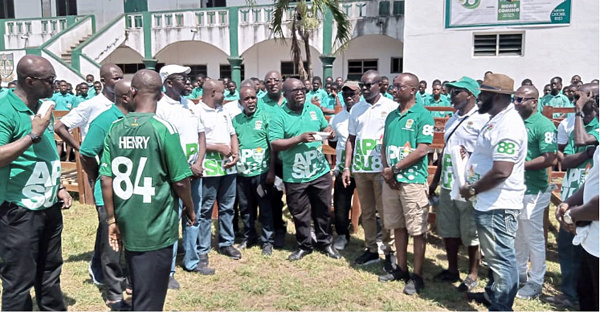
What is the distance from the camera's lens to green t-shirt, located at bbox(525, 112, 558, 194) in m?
4.15

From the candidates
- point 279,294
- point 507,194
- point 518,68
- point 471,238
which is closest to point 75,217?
point 279,294

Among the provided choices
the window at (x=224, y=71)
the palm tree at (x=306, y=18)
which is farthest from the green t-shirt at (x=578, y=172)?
the window at (x=224, y=71)

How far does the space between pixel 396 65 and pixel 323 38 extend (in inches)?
119

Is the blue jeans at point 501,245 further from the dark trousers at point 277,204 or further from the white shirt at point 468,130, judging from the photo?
the dark trousers at point 277,204

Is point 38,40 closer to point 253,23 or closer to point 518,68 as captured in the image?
point 253,23

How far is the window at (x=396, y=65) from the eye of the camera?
60.4 ft

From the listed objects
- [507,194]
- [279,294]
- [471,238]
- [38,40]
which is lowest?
[279,294]

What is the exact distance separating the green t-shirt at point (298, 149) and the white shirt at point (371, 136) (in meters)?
0.48

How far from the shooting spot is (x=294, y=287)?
466 centimetres

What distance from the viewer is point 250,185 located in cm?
565

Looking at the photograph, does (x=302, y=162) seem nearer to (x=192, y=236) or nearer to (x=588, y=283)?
(x=192, y=236)

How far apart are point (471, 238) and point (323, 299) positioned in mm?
1471

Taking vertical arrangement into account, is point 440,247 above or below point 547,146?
below

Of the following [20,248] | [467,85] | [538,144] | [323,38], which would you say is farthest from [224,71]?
[20,248]
